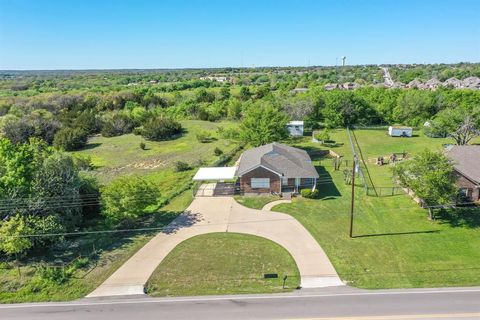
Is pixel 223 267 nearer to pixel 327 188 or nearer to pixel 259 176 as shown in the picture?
pixel 259 176

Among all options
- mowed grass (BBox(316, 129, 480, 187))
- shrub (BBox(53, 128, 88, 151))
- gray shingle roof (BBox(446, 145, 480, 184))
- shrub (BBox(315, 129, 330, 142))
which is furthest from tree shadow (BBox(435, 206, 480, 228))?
shrub (BBox(53, 128, 88, 151))

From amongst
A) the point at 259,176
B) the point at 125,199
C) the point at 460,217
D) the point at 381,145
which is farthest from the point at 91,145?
the point at 460,217

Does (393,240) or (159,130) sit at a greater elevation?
(159,130)

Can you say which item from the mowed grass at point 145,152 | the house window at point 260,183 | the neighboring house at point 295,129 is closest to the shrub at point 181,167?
the mowed grass at point 145,152

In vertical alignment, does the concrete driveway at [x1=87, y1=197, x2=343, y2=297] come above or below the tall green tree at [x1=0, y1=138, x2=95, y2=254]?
below

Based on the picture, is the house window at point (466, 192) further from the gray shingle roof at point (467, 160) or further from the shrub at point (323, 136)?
the shrub at point (323, 136)

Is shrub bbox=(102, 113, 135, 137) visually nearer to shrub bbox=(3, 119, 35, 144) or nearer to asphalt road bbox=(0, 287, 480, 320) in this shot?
shrub bbox=(3, 119, 35, 144)

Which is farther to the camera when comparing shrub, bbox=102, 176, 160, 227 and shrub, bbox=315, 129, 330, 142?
shrub, bbox=315, 129, 330, 142
